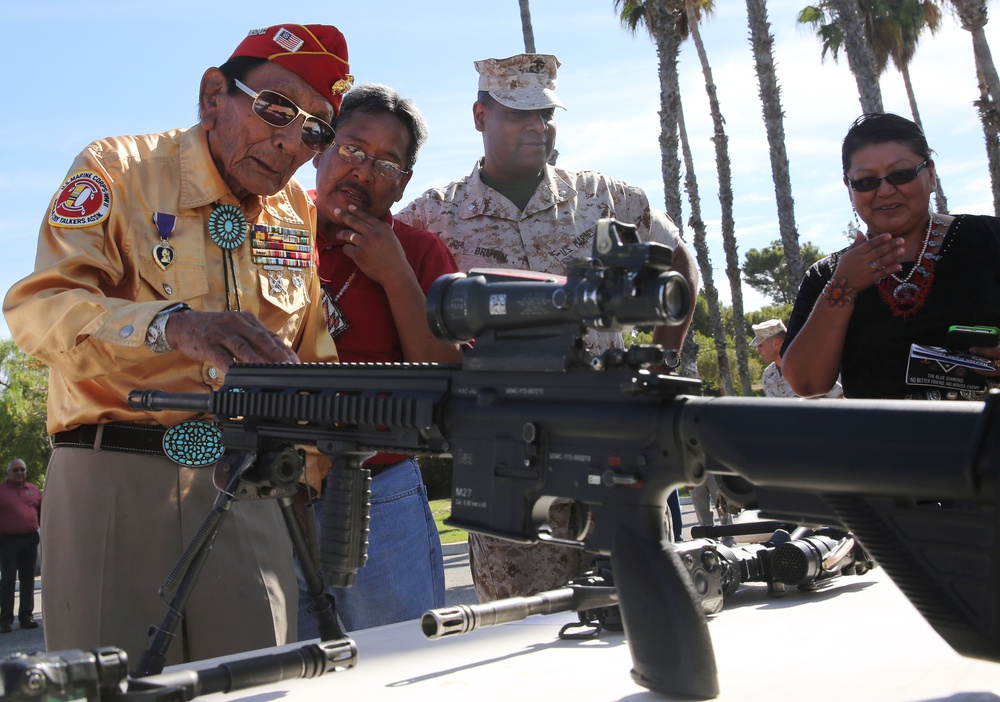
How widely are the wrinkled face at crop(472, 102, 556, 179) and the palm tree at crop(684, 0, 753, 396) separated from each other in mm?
14093

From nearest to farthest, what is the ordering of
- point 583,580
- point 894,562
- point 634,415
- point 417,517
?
point 894,562 < point 634,415 < point 583,580 < point 417,517

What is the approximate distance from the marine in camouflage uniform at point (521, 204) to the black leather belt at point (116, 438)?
1.46 m

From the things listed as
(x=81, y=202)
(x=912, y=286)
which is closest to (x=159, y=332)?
(x=81, y=202)

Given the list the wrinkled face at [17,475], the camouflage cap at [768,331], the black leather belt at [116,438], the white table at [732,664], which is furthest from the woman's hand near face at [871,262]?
the wrinkled face at [17,475]

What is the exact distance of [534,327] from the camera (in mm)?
1983

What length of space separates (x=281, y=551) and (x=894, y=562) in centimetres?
187

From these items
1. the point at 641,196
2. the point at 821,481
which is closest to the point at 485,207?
the point at 641,196

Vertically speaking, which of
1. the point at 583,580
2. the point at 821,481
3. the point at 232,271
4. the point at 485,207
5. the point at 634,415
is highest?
the point at 485,207

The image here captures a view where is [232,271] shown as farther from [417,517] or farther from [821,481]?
[821,481]

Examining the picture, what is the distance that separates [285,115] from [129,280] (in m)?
0.69

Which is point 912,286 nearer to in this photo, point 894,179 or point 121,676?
point 894,179

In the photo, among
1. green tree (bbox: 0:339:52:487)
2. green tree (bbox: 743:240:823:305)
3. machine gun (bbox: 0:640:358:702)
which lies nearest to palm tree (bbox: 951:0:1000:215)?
machine gun (bbox: 0:640:358:702)

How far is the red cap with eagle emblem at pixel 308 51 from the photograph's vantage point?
2971 millimetres

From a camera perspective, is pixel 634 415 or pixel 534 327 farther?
pixel 534 327
